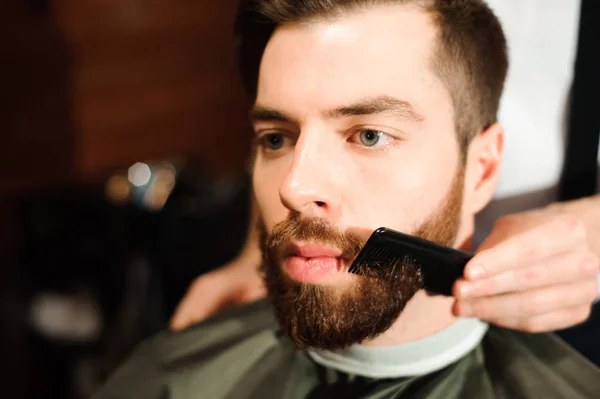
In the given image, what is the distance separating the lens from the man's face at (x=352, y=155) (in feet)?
2.80

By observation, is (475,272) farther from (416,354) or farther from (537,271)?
(416,354)

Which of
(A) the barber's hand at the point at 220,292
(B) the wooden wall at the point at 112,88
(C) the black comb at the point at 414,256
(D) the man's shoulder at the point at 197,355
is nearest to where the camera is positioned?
(C) the black comb at the point at 414,256

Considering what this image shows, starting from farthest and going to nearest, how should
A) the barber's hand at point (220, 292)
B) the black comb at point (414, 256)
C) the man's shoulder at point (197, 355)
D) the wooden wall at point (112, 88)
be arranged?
the wooden wall at point (112, 88) → the barber's hand at point (220, 292) → the man's shoulder at point (197, 355) → the black comb at point (414, 256)

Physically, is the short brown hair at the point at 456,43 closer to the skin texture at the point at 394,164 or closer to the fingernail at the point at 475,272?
the skin texture at the point at 394,164

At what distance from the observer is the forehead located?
0.85 meters

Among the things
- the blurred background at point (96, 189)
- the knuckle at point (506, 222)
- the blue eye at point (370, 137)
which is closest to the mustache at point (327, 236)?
the blue eye at point (370, 137)

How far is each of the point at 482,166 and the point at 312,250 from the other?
32cm

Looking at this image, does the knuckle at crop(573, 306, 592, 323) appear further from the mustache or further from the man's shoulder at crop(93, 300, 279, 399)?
the man's shoulder at crop(93, 300, 279, 399)

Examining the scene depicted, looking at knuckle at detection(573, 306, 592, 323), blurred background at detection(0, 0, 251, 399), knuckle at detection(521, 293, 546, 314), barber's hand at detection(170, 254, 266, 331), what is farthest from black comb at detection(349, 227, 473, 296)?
blurred background at detection(0, 0, 251, 399)

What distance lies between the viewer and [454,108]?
3.03 feet

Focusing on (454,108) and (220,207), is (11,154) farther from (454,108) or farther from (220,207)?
(454,108)

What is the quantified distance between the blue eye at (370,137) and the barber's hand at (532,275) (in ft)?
→ 0.66

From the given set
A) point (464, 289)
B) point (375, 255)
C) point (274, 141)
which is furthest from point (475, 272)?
point (274, 141)

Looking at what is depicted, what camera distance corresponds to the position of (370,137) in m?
0.88
